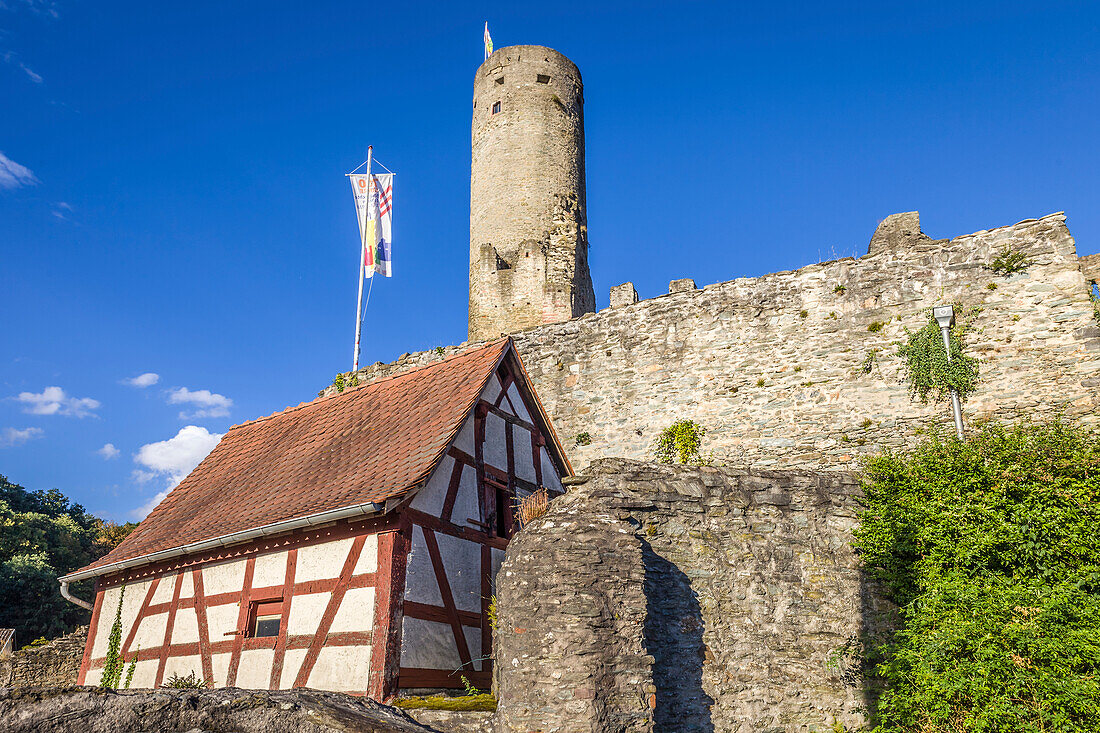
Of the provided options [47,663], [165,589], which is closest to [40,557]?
[47,663]

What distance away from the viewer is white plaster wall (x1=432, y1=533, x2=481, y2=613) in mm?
9906

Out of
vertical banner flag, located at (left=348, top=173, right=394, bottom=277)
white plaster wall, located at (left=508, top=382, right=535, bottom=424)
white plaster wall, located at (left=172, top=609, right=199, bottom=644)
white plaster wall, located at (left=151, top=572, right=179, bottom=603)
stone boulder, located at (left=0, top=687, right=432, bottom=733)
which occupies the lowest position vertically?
stone boulder, located at (left=0, top=687, right=432, bottom=733)

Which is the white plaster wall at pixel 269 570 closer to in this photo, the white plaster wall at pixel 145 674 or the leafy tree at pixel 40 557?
the white plaster wall at pixel 145 674

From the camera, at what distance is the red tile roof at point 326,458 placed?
10070 millimetres

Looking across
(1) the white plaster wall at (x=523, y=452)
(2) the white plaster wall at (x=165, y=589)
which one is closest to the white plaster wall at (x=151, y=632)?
(2) the white plaster wall at (x=165, y=589)

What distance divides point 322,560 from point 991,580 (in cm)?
735

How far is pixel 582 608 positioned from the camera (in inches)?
278

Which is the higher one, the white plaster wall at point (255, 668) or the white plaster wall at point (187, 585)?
the white plaster wall at point (187, 585)

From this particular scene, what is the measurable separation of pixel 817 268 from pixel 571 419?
6.09m

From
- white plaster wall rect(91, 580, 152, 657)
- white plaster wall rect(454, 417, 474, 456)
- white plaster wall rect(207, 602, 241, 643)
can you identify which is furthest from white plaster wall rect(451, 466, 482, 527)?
white plaster wall rect(91, 580, 152, 657)

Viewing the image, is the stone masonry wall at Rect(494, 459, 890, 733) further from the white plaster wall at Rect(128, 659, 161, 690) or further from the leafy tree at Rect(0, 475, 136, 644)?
the leafy tree at Rect(0, 475, 136, 644)

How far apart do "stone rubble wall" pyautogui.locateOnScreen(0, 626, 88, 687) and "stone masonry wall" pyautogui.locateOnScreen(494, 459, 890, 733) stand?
34.4ft

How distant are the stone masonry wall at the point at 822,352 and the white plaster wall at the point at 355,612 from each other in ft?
28.4

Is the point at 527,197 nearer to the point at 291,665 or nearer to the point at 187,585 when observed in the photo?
the point at 187,585
